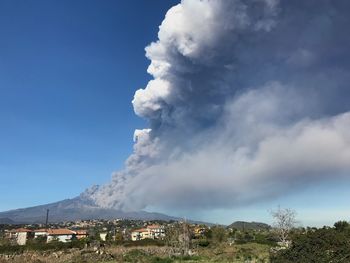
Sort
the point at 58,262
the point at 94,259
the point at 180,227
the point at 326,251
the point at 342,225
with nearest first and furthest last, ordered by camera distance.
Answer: the point at 326,251 < the point at 342,225 < the point at 58,262 < the point at 94,259 < the point at 180,227

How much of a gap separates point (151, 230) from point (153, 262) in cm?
9966

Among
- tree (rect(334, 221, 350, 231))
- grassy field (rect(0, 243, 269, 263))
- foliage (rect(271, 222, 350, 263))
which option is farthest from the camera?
grassy field (rect(0, 243, 269, 263))

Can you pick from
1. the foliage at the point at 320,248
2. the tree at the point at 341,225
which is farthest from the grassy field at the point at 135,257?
the foliage at the point at 320,248

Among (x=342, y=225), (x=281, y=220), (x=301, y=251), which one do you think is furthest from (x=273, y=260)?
(x=281, y=220)

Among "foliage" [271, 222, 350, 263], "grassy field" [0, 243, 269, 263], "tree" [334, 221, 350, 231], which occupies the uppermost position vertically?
"tree" [334, 221, 350, 231]

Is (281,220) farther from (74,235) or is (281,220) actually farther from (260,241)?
(74,235)

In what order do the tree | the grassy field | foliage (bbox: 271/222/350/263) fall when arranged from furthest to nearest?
the grassy field
the tree
foliage (bbox: 271/222/350/263)

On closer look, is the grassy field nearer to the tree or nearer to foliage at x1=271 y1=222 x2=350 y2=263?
the tree

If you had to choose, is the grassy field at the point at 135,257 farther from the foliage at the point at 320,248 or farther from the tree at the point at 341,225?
the foliage at the point at 320,248

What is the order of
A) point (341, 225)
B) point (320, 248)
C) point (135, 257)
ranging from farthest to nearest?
point (135, 257)
point (341, 225)
point (320, 248)

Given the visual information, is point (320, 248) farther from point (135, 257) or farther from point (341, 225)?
point (135, 257)

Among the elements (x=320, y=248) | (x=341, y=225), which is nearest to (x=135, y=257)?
(x=341, y=225)

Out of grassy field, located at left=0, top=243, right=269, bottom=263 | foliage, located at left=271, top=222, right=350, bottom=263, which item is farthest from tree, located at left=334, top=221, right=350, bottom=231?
grassy field, located at left=0, top=243, right=269, bottom=263

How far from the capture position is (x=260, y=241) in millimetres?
72250
